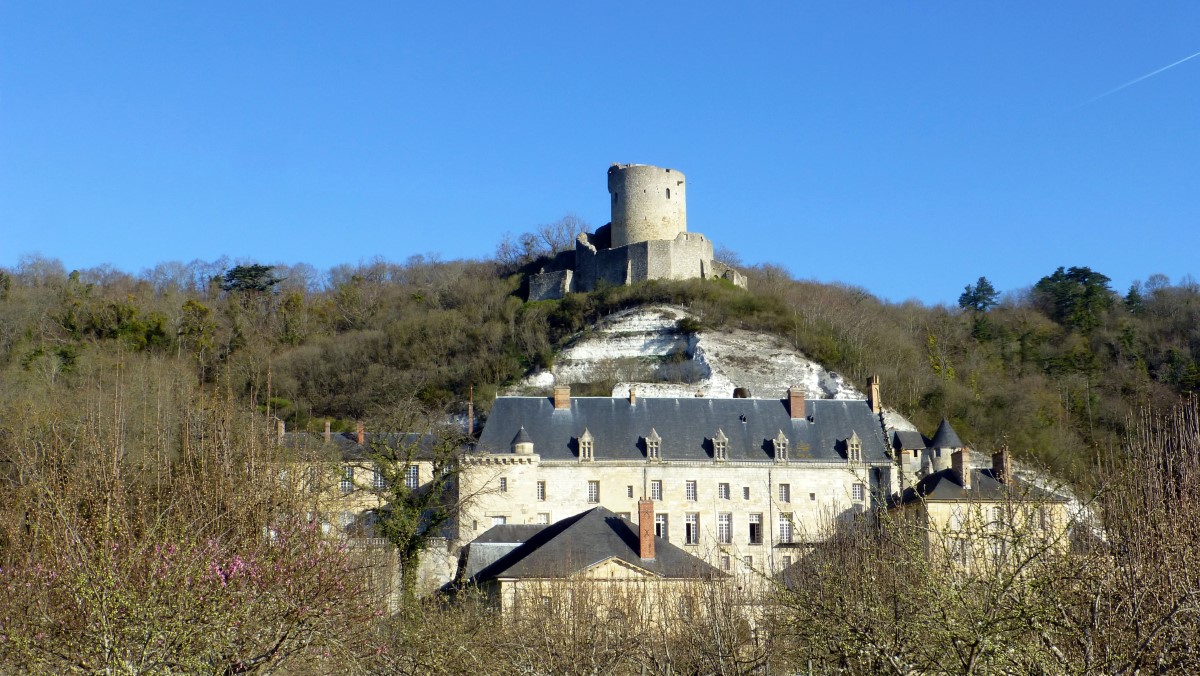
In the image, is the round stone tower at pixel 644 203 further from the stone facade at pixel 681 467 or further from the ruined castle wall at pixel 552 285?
the stone facade at pixel 681 467

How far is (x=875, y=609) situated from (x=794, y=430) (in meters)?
28.3

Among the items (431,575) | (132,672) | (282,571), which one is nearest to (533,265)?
(431,575)

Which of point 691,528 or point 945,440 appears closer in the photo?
point 691,528

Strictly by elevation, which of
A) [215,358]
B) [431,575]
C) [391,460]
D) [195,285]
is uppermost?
[195,285]

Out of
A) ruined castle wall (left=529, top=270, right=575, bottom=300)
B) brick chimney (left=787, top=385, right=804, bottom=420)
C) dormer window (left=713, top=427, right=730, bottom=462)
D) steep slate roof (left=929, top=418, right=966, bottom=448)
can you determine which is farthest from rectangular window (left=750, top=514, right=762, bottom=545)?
ruined castle wall (left=529, top=270, right=575, bottom=300)

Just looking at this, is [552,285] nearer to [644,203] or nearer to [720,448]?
[644,203]

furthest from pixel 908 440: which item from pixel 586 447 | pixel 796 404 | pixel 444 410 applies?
pixel 444 410

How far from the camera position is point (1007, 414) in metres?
44.9

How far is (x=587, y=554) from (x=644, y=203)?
119 ft

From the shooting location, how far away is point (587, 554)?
82.6 ft

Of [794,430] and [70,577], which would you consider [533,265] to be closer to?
[794,430]

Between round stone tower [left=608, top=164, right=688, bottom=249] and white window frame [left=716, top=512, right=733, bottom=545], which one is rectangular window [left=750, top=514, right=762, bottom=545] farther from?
round stone tower [left=608, top=164, right=688, bottom=249]

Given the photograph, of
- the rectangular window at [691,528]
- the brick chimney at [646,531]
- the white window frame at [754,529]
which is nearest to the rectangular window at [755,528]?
the white window frame at [754,529]

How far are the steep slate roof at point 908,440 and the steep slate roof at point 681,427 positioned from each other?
20.8 inches
